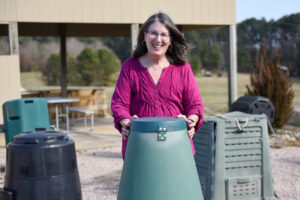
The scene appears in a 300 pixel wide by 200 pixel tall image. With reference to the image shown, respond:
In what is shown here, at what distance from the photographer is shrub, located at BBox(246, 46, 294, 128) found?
10342 mm

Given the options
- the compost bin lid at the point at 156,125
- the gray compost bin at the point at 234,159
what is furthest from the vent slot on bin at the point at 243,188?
the compost bin lid at the point at 156,125

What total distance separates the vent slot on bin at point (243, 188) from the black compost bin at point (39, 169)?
6.32 feet

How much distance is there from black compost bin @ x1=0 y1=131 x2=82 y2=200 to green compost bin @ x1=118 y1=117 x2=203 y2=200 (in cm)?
67

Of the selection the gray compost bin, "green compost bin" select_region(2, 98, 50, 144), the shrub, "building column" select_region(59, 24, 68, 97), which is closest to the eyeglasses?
the gray compost bin

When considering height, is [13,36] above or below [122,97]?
above

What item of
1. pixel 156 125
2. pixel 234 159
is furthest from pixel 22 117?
pixel 156 125

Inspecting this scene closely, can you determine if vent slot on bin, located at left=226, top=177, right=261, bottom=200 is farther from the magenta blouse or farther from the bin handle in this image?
the magenta blouse

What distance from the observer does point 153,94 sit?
278cm

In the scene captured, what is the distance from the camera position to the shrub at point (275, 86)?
1034 centimetres

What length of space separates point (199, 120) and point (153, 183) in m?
0.60

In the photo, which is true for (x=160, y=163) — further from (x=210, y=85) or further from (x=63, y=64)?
(x=210, y=85)

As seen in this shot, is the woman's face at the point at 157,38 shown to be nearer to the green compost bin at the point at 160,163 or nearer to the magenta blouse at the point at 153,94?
the magenta blouse at the point at 153,94

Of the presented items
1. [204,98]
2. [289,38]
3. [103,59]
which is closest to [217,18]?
[204,98]

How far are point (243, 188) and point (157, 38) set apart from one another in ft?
7.63
